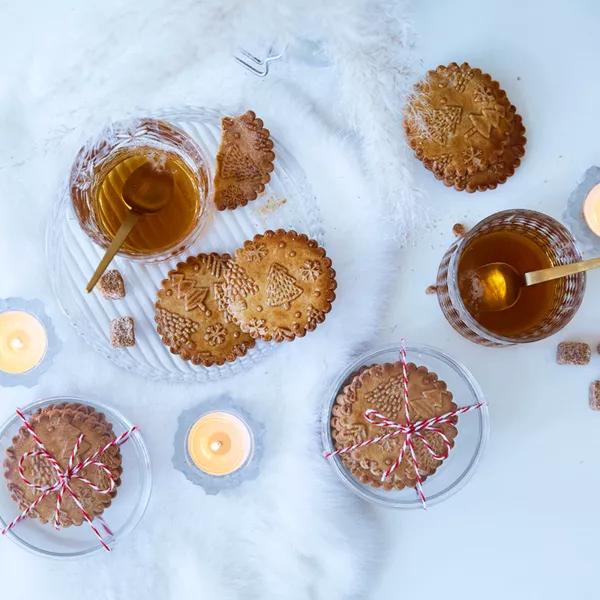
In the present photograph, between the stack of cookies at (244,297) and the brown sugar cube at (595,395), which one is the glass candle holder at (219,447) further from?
the brown sugar cube at (595,395)

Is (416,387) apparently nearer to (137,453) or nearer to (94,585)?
(137,453)

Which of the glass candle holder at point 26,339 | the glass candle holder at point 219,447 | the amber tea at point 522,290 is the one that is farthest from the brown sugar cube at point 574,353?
the glass candle holder at point 26,339

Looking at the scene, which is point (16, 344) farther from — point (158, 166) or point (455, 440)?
point (455, 440)

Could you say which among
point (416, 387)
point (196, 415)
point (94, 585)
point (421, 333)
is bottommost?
point (94, 585)

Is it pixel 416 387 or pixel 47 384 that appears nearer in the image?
pixel 416 387

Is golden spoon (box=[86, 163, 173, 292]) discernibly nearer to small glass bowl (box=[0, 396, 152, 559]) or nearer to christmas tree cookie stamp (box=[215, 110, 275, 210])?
christmas tree cookie stamp (box=[215, 110, 275, 210])

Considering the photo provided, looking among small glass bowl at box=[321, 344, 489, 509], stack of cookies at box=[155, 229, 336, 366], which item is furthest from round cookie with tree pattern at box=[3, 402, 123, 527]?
small glass bowl at box=[321, 344, 489, 509]

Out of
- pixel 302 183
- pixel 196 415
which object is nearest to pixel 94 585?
pixel 196 415

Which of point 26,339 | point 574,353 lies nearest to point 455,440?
point 574,353
